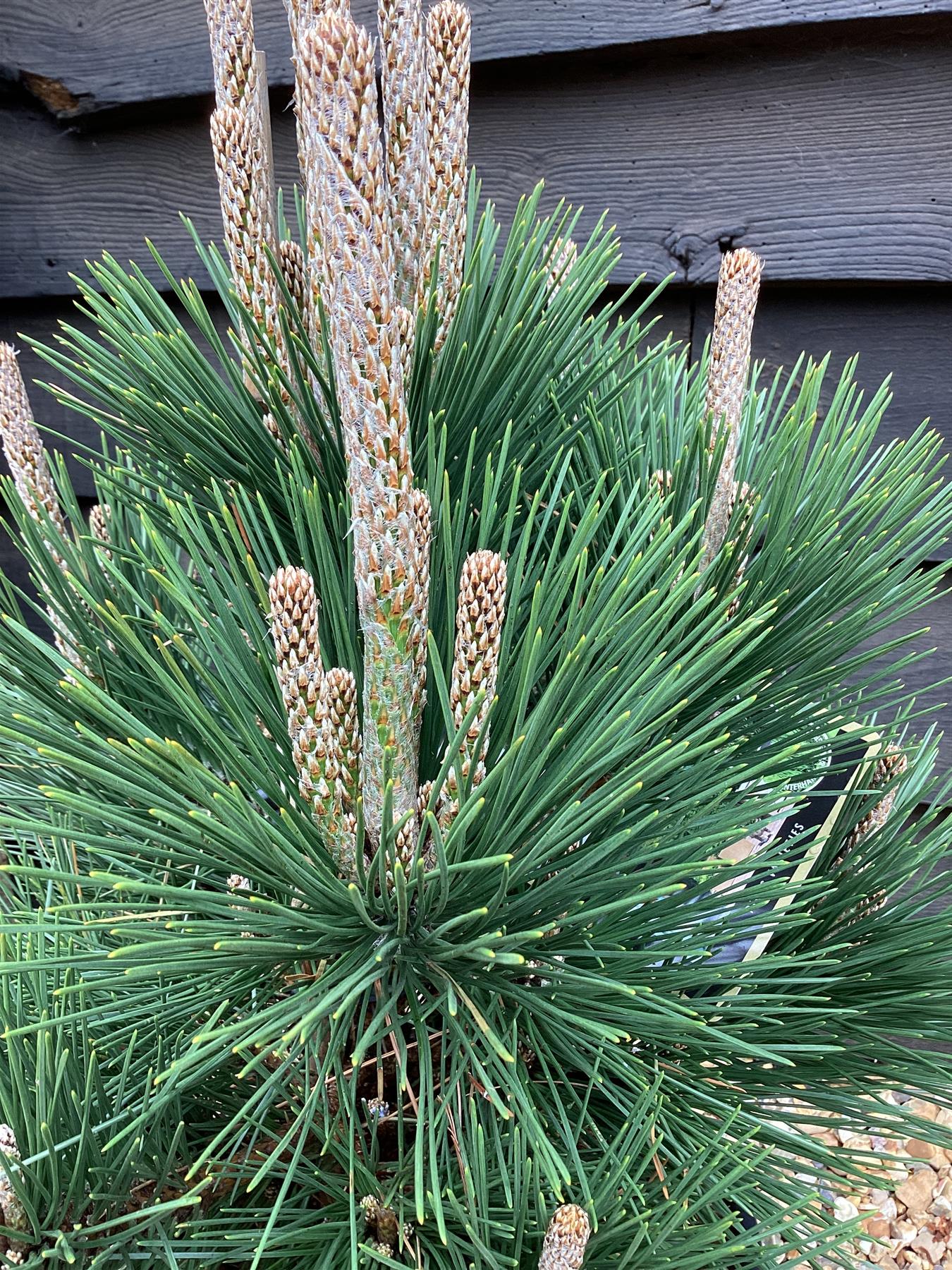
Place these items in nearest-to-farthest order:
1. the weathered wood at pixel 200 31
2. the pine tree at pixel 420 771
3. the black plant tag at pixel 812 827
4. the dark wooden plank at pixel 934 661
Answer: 1. the pine tree at pixel 420 771
2. the black plant tag at pixel 812 827
3. the weathered wood at pixel 200 31
4. the dark wooden plank at pixel 934 661

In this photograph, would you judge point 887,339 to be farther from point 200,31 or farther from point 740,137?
point 200,31

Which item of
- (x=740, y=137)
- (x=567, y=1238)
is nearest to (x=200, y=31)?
(x=740, y=137)

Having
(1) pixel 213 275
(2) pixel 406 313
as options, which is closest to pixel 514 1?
(1) pixel 213 275

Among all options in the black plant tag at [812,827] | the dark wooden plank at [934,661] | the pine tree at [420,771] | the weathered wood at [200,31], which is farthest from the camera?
the dark wooden plank at [934,661]

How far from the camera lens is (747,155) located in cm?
87

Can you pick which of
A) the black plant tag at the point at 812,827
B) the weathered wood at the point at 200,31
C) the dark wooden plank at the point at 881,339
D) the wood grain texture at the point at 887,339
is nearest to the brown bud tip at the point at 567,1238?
the black plant tag at the point at 812,827

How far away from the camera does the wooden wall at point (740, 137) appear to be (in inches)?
31.4

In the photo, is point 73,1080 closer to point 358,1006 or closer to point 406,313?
point 358,1006

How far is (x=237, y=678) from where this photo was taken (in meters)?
0.32

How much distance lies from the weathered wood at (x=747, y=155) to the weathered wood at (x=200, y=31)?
0.13 feet

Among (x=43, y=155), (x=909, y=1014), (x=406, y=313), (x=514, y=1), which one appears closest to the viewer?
(x=406, y=313)

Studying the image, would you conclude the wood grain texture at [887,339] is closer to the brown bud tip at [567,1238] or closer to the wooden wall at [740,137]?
the wooden wall at [740,137]

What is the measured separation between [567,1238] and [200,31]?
121 centimetres

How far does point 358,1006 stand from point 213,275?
1.09 feet
